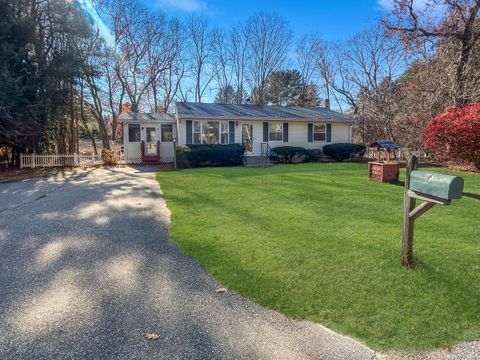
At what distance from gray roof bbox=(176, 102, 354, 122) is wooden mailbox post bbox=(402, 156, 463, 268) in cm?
1496

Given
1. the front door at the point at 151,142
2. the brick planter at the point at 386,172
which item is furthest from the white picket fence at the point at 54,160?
the brick planter at the point at 386,172

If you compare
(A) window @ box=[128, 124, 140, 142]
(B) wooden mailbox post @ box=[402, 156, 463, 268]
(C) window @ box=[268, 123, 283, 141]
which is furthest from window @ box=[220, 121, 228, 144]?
(B) wooden mailbox post @ box=[402, 156, 463, 268]

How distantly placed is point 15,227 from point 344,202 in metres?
6.48

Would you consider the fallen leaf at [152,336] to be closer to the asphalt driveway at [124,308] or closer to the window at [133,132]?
the asphalt driveway at [124,308]

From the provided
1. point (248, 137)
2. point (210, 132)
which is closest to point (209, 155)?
point (210, 132)

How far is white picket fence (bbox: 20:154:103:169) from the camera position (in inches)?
650

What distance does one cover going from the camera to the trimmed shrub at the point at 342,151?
1948 cm

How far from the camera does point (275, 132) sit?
19812 mm

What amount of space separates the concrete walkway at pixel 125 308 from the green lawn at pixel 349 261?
0.24 meters

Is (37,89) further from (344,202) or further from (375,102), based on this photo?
(375,102)

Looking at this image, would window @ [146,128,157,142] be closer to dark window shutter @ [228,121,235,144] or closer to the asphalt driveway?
dark window shutter @ [228,121,235,144]

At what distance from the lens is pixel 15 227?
574cm

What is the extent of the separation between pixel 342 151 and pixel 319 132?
218cm

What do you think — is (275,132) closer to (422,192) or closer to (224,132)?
(224,132)
